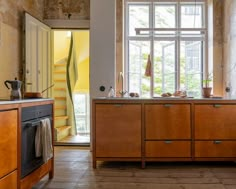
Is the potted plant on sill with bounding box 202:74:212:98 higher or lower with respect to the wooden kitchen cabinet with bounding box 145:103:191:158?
higher

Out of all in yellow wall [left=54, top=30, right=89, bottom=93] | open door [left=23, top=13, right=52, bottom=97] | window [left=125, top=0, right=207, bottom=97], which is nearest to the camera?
open door [left=23, top=13, right=52, bottom=97]

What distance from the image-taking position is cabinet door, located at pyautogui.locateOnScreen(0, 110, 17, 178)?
204 centimetres

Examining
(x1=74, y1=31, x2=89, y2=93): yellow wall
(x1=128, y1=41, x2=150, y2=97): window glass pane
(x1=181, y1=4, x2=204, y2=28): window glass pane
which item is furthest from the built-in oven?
(x1=74, y1=31, x2=89, y2=93): yellow wall

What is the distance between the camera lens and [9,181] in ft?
7.06

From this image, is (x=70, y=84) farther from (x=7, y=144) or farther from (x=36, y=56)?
(x=7, y=144)

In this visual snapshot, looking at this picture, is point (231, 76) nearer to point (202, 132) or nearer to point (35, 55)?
point (202, 132)

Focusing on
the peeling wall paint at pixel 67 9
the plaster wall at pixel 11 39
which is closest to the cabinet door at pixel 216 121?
the plaster wall at pixel 11 39

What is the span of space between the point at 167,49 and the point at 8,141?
345 centimetres

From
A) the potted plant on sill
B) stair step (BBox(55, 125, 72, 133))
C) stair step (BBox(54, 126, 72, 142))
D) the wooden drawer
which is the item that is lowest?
stair step (BBox(54, 126, 72, 142))

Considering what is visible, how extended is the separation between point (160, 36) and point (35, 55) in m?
2.02

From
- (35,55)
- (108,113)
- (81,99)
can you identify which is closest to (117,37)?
(35,55)

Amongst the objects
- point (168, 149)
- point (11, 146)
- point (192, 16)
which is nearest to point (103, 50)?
point (192, 16)

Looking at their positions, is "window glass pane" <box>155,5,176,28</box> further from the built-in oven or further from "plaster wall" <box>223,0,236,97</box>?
the built-in oven

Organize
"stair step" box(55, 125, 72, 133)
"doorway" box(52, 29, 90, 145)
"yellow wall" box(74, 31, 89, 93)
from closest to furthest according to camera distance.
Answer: "stair step" box(55, 125, 72, 133)
"doorway" box(52, 29, 90, 145)
"yellow wall" box(74, 31, 89, 93)
